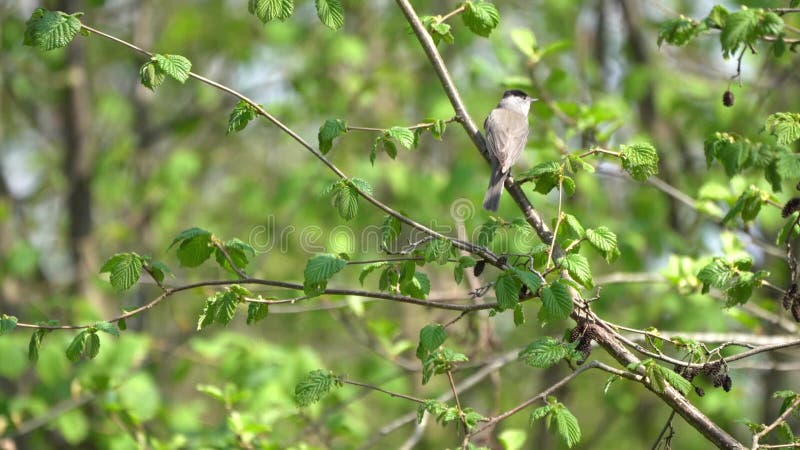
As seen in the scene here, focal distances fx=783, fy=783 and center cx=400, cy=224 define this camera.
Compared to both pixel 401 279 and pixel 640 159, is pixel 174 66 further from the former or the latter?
pixel 640 159

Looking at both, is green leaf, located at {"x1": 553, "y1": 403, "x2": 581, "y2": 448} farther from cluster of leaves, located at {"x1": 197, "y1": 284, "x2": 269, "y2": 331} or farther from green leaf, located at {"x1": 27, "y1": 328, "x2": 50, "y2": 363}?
green leaf, located at {"x1": 27, "y1": 328, "x2": 50, "y2": 363}

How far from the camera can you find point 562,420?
2.43m

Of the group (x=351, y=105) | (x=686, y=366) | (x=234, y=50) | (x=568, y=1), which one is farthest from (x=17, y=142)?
(x=686, y=366)

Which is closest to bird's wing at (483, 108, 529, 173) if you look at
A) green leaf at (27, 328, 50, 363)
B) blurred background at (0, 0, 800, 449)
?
blurred background at (0, 0, 800, 449)

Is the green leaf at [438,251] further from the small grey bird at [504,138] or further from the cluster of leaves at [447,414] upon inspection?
the small grey bird at [504,138]

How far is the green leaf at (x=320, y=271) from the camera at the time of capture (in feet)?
7.88

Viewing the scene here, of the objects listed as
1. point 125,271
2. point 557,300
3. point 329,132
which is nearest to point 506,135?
point 329,132

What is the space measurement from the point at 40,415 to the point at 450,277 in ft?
13.9

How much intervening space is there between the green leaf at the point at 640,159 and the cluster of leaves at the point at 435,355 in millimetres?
831

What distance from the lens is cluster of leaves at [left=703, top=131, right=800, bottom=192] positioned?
7.79 ft

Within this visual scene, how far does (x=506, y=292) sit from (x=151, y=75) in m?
1.31

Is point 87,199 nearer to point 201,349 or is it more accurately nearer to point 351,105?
point 201,349

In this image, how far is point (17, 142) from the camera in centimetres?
1115

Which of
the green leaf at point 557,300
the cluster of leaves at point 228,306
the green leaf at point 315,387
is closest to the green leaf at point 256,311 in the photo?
the cluster of leaves at point 228,306
